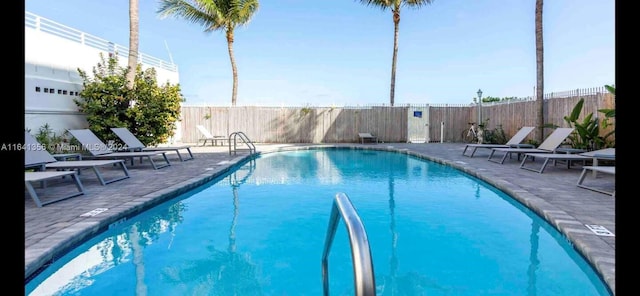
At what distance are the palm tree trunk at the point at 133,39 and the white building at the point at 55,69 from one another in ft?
4.84

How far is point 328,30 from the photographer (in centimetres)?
2444

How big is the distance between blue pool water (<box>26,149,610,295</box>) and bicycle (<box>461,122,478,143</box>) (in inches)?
422

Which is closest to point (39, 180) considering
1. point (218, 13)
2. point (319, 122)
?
point (319, 122)

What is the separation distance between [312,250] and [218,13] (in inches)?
707

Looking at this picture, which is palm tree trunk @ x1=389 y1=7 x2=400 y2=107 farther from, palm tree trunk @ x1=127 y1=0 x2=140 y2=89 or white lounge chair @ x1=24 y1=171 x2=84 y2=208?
white lounge chair @ x1=24 y1=171 x2=84 y2=208

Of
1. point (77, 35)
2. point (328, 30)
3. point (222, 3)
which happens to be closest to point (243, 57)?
point (222, 3)

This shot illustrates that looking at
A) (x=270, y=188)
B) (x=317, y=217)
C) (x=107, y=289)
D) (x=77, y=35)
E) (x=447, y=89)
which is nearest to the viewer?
(x=107, y=289)

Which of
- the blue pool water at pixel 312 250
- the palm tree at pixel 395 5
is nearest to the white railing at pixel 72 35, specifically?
the blue pool water at pixel 312 250

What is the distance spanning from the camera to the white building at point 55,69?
8938 mm

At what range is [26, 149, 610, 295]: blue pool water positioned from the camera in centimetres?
319

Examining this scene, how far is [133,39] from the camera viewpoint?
11.0 m

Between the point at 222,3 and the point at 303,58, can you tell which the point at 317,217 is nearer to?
the point at 222,3

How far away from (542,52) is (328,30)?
1532 cm

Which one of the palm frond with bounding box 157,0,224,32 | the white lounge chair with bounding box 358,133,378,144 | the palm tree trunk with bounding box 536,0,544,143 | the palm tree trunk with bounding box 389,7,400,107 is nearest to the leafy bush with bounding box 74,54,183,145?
the palm frond with bounding box 157,0,224,32
